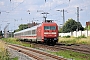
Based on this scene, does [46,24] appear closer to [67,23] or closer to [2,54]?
[2,54]

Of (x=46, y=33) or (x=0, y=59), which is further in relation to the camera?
(x=46, y=33)

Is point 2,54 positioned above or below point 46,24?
below

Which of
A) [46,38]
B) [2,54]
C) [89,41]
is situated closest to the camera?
[2,54]

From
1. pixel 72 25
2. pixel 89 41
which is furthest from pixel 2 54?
pixel 72 25

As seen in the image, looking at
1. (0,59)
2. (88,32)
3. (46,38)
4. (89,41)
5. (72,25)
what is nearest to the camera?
(0,59)

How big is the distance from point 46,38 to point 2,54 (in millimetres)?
16668

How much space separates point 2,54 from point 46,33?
1710cm

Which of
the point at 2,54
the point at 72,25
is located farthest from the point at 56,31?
the point at 72,25

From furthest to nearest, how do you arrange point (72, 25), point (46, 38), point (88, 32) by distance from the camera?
point (72, 25), point (88, 32), point (46, 38)

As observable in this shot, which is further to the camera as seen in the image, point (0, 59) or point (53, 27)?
point (53, 27)

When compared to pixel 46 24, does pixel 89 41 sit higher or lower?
lower

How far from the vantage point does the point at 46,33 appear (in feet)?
112

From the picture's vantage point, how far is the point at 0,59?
15.7 m

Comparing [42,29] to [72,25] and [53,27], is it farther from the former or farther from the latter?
[72,25]
